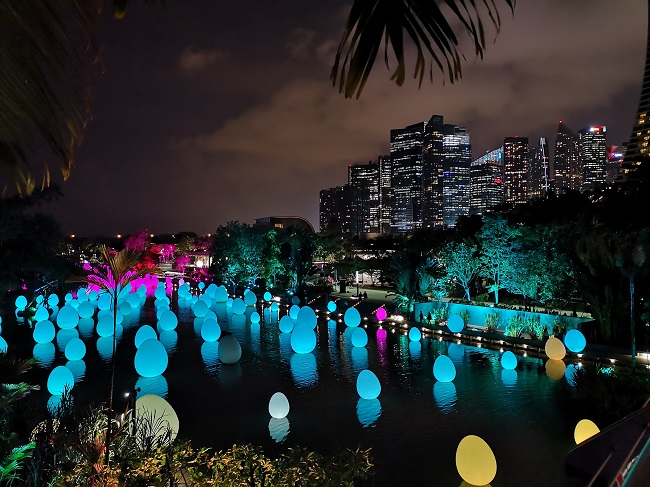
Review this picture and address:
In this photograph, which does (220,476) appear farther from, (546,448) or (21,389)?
(546,448)

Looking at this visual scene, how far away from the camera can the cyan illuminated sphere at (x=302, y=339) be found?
54.4ft

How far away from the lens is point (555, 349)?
1498 cm

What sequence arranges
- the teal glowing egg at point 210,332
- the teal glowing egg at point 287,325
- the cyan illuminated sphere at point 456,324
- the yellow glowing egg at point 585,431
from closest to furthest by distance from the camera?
the yellow glowing egg at point 585,431 < the teal glowing egg at point 210,332 < the cyan illuminated sphere at point 456,324 < the teal glowing egg at point 287,325

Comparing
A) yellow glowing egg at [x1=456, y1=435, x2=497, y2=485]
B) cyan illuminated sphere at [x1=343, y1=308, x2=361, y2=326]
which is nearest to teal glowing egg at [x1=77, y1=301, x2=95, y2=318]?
cyan illuminated sphere at [x1=343, y1=308, x2=361, y2=326]

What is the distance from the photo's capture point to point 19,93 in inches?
94.0

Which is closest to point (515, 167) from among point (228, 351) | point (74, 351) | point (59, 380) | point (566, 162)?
point (566, 162)

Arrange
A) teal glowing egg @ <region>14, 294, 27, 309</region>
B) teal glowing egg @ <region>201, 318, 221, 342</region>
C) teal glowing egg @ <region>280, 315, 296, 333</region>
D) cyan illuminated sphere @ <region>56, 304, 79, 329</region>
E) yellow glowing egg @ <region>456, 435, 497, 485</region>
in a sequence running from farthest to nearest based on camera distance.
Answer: teal glowing egg @ <region>14, 294, 27, 309</region> → cyan illuminated sphere @ <region>56, 304, 79, 329</region> → teal glowing egg @ <region>280, 315, 296, 333</region> → teal glowing egg @ <region>201, 318, 221, 342</region> → yellow glowing egg @ <region>456, 435, 497, 485</region>

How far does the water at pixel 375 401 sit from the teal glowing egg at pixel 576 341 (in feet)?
4.54

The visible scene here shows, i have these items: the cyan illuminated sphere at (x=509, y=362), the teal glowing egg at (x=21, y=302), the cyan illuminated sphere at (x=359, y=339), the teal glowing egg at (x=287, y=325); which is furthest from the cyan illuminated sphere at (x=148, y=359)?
the teal glowing egg at (x=21, y=302)

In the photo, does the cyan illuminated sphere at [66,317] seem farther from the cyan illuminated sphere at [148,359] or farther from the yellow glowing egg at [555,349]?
the yellow glowing egg at [555,349]

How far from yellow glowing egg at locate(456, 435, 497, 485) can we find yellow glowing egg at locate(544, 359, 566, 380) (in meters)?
7.26

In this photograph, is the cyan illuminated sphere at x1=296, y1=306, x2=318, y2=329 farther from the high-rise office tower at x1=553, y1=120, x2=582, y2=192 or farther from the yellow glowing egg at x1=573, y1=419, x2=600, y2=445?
the high-rise office tower at x1=553, y1=120, x2=582, y2=192

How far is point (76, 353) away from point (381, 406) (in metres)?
11.2

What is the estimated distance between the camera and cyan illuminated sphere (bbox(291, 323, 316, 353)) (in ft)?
54.4
